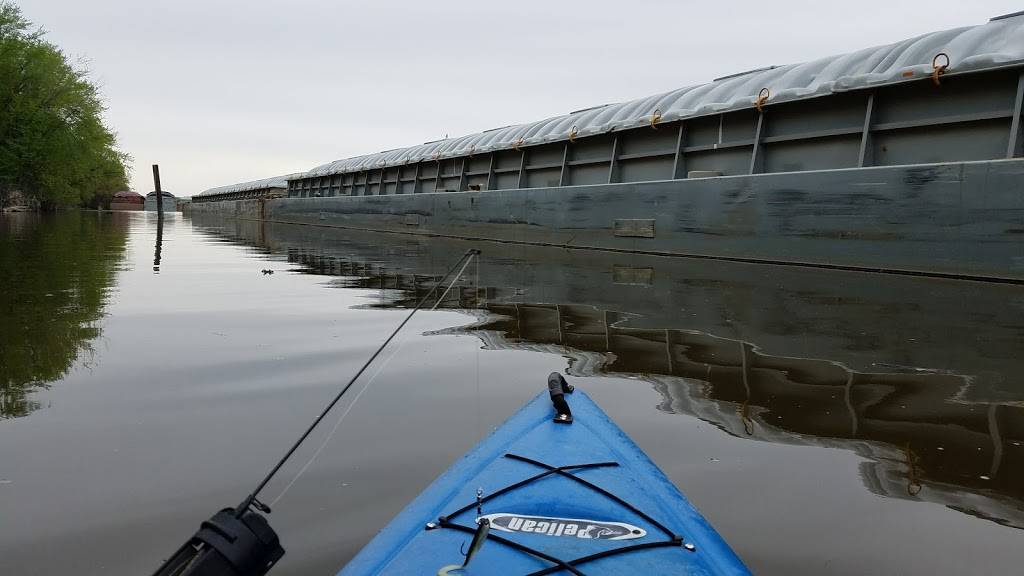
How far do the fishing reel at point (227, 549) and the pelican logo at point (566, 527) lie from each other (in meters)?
0.56

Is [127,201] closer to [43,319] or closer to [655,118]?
[655,118]

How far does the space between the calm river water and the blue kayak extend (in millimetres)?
132

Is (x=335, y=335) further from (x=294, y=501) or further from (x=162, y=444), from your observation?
(x=294, y=501)

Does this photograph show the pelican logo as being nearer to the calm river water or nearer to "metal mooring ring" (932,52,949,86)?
the calm river water

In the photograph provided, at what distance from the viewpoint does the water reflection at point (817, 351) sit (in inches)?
110

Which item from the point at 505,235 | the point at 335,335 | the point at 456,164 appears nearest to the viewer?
the point at 335,335

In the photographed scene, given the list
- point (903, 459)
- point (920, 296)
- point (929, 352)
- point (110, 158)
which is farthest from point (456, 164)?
point (110, 158)

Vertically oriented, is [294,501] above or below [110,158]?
below

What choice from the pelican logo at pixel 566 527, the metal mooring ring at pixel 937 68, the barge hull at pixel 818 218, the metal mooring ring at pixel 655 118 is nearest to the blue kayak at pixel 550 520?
the pelican logo at pixel 566 527

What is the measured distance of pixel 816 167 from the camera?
37.5 feet

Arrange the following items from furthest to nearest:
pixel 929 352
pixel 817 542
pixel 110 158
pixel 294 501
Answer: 1. pixel 110 158
2. pixel 929 352
3. pixel 294 501
4. pixel 817 542

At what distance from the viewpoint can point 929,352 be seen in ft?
14.8

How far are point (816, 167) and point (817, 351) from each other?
7.88 m

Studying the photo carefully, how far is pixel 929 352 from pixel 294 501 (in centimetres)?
416
